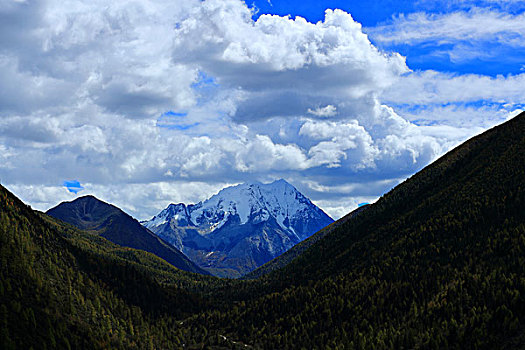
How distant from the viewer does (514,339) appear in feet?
508

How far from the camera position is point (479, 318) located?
178625mm

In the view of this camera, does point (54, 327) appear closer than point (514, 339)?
No

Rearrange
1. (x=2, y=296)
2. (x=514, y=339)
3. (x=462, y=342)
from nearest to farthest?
(x=514, y=339), (x=462, y=342), (x=2, y=296)

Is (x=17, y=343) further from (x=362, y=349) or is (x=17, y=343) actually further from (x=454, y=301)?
(x=454, y=301)

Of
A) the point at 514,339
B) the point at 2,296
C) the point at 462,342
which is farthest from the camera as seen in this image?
the point at 2,296

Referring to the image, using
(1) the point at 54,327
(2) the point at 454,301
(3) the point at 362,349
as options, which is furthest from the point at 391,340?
(1) the point at 54,327

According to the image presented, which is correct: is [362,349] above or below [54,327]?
below

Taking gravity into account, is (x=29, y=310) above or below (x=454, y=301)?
above

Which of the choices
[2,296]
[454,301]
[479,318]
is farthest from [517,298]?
[2,296]

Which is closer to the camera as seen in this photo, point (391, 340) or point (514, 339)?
point (514, 339)

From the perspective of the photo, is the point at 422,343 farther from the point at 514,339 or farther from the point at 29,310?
the point at 29,310

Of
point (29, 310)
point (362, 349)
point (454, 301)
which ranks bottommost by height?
point (362, 349)

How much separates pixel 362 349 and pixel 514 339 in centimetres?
6008

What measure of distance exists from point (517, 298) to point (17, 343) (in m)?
174
